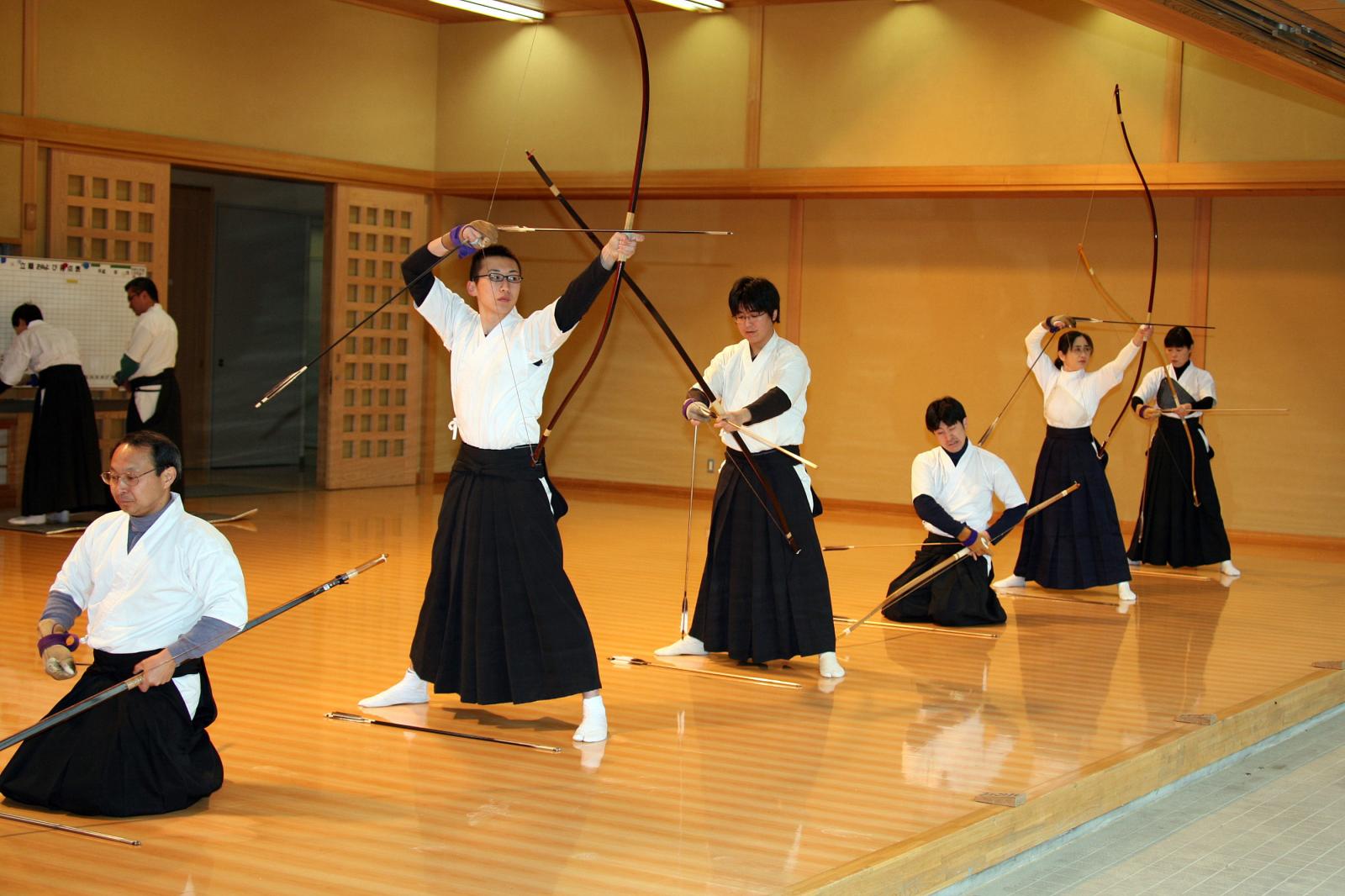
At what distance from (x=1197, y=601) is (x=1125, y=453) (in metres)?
2.53

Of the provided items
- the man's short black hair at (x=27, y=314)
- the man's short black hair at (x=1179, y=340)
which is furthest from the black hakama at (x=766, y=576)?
the man's short black hair at (x=27, y=314)

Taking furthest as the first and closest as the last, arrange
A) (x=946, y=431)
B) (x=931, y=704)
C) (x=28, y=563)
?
(x=28, y=563), (x=946, y=431), (x=931, y=704)

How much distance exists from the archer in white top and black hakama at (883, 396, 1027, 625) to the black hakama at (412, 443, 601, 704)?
2.12 metres

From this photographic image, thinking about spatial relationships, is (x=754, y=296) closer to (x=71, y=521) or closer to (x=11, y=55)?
(x=71, y=521)

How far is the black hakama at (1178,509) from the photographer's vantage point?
22.6 feet

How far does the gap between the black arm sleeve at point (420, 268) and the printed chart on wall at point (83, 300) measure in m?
4.56

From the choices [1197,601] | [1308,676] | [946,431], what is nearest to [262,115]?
[946,431]

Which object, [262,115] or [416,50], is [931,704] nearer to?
[262,115]

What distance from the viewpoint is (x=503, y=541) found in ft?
11.6

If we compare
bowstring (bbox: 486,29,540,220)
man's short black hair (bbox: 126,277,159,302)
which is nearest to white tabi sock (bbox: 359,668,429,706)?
man's short black hair (bbox: 126,277,159,302)

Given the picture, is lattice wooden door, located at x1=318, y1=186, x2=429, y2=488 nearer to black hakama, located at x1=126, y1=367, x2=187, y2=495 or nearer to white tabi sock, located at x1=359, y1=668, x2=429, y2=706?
black hakama, located at x1=126, y1=367, x2=187, y2=495

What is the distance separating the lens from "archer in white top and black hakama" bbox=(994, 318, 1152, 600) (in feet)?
19.9

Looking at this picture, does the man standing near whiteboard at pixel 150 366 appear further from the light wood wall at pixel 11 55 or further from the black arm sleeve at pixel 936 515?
the black arm sleeve at pixel 936 515

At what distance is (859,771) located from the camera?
3338 mm
